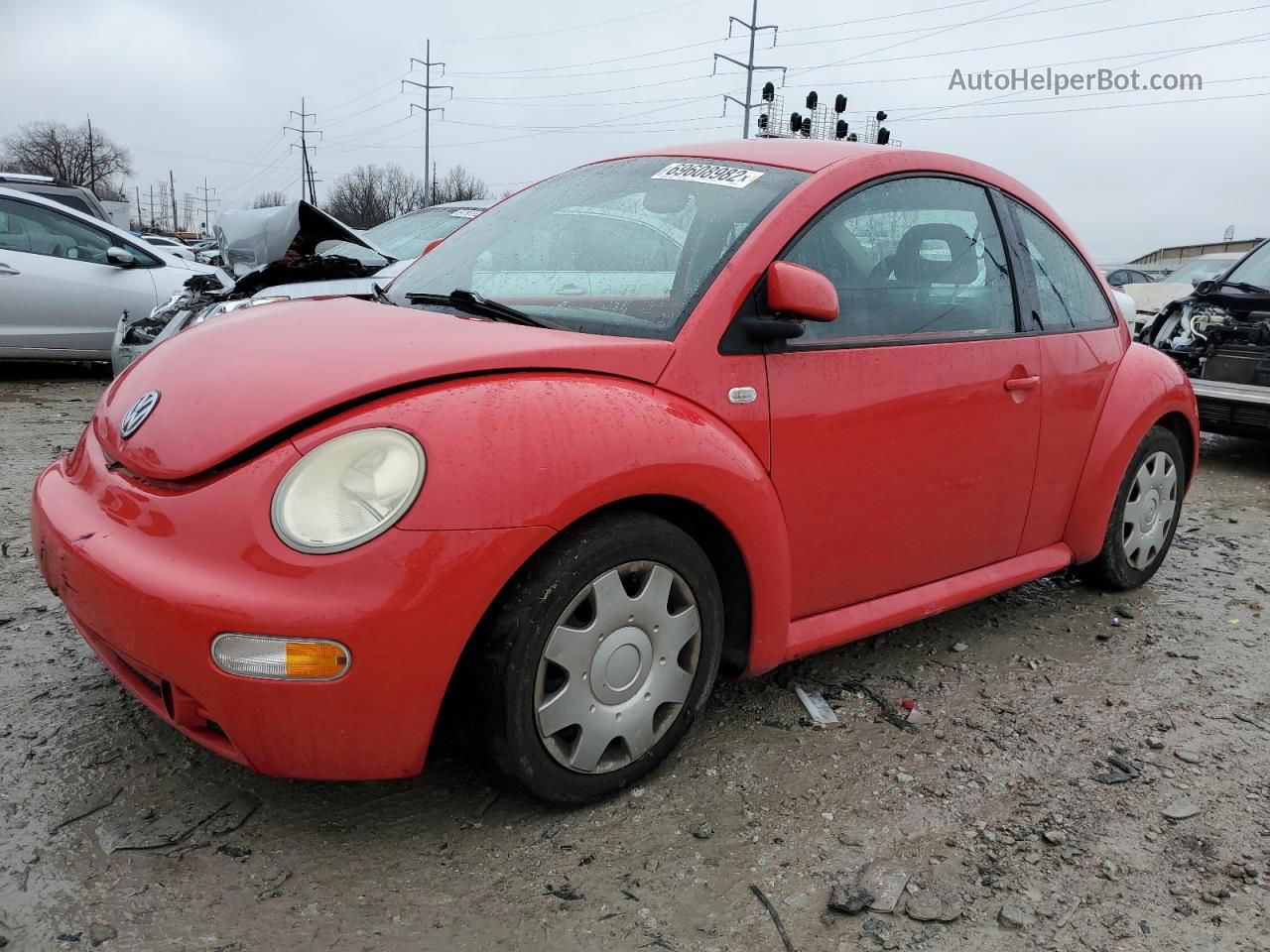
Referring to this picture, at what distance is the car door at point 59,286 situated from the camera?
781 centimetres

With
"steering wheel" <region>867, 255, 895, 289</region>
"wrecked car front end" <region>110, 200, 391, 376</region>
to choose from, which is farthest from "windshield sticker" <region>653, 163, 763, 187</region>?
A: "wrecked car front end" <region>110, 200, 391, 376</region>

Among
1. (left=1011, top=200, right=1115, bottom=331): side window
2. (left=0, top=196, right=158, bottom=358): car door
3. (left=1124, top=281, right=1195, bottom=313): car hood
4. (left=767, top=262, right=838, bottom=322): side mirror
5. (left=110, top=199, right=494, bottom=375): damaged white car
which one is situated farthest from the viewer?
(left=1124, top=281, right=1195, bottom=313): car hood

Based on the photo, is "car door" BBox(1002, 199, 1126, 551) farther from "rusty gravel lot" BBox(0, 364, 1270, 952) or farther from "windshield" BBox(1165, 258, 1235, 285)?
"windshield" BBox(1165, 258, 1235, 285)

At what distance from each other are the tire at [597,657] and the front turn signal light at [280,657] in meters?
0.30

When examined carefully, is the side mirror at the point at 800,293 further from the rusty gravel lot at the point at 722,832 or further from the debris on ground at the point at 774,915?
the debris on ground at the point at 774,915

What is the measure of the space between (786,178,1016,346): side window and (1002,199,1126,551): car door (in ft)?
0.49

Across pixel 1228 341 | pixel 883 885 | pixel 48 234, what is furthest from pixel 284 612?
pixel 48 234

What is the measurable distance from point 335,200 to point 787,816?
2970 inches

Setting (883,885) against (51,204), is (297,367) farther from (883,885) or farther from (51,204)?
(51,204)

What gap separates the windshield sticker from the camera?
9.13ft

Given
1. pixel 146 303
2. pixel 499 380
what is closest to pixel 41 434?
pixel 146 303

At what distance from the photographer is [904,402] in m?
2.74

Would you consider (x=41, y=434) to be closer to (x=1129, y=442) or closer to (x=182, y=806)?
(x=182, y=806)

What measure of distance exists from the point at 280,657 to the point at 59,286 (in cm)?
733
